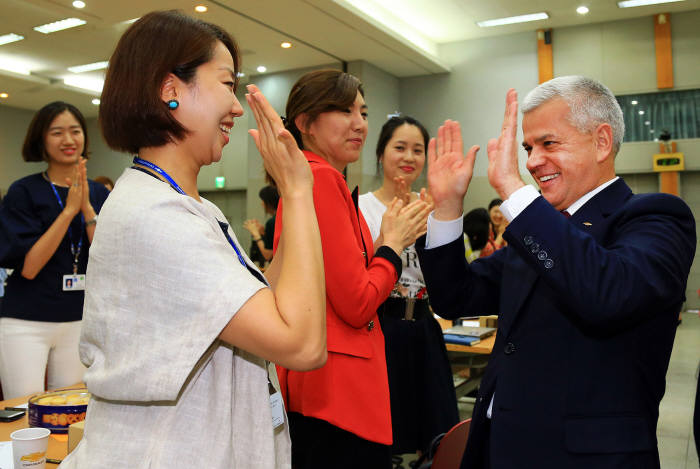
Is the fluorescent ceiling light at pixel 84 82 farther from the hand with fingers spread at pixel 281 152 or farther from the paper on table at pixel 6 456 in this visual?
the hand with fingers spread at pixel 281 152

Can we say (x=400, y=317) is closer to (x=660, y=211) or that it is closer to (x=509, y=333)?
(x=509, y=333)

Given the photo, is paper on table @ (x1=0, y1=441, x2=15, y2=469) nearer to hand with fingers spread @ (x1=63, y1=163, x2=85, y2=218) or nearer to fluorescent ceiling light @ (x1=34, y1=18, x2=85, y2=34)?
hand with fingers spread @ (x1=63, y1=163, x2=85, y2=218)

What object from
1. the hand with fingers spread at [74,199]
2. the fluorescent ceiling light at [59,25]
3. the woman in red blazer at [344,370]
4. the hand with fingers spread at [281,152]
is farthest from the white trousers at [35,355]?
the fluorescent ceiling light at [59,25]

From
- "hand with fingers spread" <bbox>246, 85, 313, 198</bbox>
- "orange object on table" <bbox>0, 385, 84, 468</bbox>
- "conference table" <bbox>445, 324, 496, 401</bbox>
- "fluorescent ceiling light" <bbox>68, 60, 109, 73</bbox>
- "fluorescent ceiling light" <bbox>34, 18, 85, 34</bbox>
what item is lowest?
"conference table" <bbox>445, 324, 496, 401</bbox>

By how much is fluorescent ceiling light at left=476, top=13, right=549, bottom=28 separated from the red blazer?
898cm

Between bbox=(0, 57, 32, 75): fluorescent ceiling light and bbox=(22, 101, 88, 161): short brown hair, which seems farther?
bbox=(0, 57, 32, 75): fluorescent ceiling light

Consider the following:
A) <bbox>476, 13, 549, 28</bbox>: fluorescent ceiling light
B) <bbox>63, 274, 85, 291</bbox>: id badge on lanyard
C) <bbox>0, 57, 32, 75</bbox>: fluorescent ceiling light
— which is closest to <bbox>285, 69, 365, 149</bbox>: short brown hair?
<bbox>63, 274, 85, 291</bbox>: id badge on lanyard

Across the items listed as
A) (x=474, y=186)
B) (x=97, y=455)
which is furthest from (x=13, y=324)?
(x=474, y=186)

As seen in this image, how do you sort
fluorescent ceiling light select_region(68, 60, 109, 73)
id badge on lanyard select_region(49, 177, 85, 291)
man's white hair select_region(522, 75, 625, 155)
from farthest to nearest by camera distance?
fluorescent ceiling light select_region(68, 60, 109, 73) → id badge on lanyard select_region(49, 177, 85, 291) → man's white hair select_region(522, 75, 625, 155)

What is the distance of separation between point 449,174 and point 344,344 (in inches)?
22.3

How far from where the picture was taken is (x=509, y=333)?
1475 millimetres

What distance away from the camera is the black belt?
8.93 feet

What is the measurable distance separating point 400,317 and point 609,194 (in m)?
1.41

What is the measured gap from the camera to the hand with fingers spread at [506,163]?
4.56 ft
